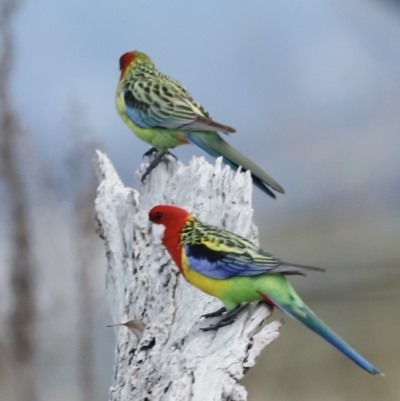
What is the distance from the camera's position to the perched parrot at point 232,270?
112cm

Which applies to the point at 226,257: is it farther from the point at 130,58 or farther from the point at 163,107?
the point at 130,58

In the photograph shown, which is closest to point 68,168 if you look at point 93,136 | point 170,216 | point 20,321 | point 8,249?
point 93,136

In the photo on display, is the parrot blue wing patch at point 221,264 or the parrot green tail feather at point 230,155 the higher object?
the parrot green tail feather at point 230,155

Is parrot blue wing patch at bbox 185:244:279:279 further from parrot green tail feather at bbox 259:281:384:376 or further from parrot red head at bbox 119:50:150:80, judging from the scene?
parrot red head at bbox 119:50:150:80

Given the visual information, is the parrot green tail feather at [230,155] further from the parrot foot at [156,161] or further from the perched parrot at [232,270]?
the perched parrot at [232,270]

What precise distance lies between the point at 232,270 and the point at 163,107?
0.64 metres

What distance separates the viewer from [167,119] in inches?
66.1

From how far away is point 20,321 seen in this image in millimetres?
2340

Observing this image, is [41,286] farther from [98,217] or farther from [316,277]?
[316,277]

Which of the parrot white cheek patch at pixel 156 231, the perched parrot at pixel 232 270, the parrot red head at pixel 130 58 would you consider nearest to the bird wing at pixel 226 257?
the perched parrot at pixel 232 270

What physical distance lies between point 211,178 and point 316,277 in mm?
1182

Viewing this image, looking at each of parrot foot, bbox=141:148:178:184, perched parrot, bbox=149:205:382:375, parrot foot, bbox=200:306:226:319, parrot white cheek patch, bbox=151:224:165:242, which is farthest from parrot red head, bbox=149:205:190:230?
parrot foot, bbox=141:148:178:184

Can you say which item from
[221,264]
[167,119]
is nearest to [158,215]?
[221,264]

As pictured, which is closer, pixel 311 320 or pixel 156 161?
pixel 311 320
